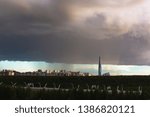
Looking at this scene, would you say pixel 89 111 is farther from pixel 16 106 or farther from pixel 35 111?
pixel 16 106

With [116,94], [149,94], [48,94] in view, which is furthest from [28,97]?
[149,94]

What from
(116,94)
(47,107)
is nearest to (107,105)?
(47,107)

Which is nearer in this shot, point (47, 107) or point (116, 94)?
point (47, 107)

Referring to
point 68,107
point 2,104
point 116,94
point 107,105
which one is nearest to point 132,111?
point 107,105

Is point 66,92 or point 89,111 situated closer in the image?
point 89,111

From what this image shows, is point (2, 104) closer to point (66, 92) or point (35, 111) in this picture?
point (35, 111)

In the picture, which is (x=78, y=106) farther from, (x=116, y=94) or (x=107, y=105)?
(x=116, y=94)

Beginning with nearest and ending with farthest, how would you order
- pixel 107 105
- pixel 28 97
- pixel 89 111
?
pixel 89 111
pixel 107 105
pixel 28 97

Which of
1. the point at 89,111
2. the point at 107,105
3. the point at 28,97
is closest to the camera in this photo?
the point at 89,111
